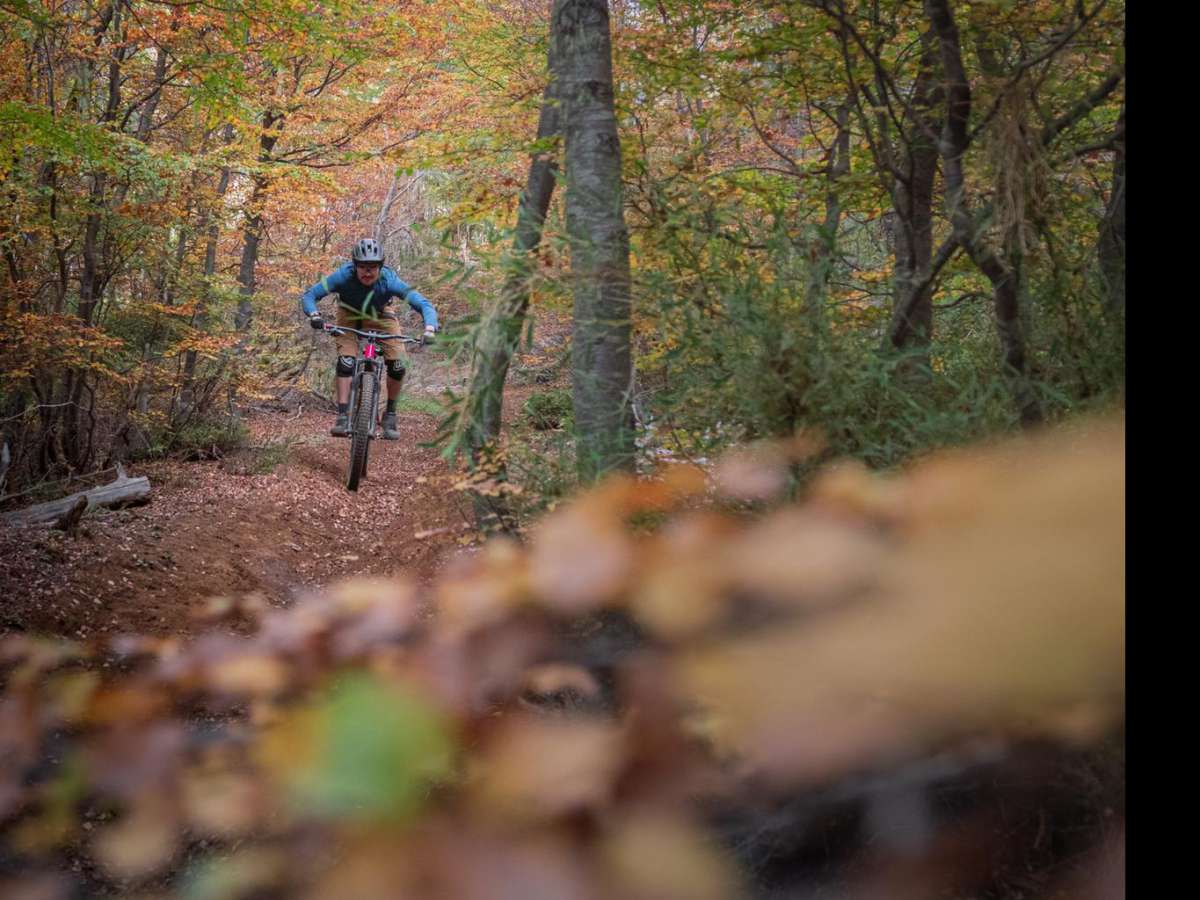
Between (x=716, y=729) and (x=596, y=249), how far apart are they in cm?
149

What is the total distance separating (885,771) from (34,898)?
71cm

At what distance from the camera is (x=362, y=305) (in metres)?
5.15

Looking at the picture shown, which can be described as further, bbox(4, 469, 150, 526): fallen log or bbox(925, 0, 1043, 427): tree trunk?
bbox(4, 469, 150, 526): fallen log

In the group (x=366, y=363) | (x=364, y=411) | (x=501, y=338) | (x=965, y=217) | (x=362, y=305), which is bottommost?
(x=501, y=338)

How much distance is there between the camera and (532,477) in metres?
2.03

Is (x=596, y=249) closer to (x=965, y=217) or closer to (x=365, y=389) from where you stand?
(x=965, y=217)

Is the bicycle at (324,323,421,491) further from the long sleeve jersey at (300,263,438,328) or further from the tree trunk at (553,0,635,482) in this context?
the tree trunk at (553,0,635,482)

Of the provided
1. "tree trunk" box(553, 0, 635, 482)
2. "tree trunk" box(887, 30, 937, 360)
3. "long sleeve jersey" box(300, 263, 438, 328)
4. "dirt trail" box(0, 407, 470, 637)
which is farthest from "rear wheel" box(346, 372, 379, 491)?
"tree trunk" box(887, 30, 937, 360)

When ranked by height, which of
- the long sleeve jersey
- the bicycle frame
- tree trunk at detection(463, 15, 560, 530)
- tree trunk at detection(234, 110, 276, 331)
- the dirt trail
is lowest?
the dirt trail

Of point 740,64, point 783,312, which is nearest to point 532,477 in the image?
point 783,312

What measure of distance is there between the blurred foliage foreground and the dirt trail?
4.76 feet

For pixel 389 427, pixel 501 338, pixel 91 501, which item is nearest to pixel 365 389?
pixel 389 427

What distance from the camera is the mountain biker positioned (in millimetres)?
5438

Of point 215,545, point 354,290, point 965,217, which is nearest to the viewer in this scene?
point 965,217
